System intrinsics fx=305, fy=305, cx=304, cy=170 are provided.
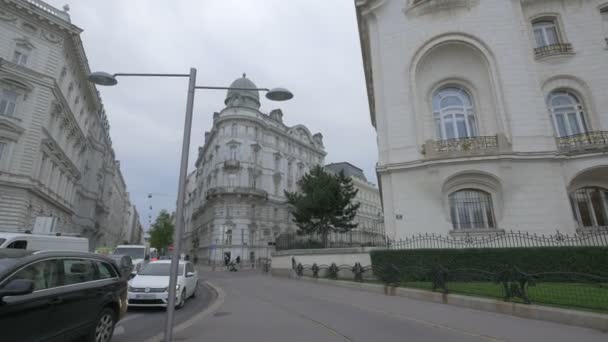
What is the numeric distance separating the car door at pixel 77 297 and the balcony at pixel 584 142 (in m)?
19.3

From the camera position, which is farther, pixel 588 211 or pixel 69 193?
pixel 69 193

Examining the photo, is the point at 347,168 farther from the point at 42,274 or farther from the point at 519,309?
the point at 42,274

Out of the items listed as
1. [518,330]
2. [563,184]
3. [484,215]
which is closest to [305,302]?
[518,330]

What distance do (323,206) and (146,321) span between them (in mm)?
21138

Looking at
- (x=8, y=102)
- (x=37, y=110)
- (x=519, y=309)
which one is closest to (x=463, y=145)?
(x=519, y=309)

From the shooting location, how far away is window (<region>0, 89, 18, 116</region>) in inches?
918

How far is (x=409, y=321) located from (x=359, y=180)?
2484 inches

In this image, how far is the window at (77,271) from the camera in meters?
5.18

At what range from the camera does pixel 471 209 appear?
15.9m

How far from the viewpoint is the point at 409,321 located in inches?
302

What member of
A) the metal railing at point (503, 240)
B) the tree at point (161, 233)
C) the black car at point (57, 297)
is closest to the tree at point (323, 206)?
the metal railing at point (503, 240)

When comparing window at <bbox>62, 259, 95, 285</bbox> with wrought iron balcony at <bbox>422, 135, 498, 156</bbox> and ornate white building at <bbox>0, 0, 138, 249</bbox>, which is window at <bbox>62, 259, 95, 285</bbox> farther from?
ornate white building at <bbox>0, 0, 138, 249</bbox>

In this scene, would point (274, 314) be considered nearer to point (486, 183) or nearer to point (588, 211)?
point (486, 183)

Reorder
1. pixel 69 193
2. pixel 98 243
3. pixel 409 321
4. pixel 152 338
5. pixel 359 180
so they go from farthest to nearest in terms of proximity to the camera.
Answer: pixel 359 180, pixel 98 243, pixel 69 193, pixel 409 321, pixel 152 338
